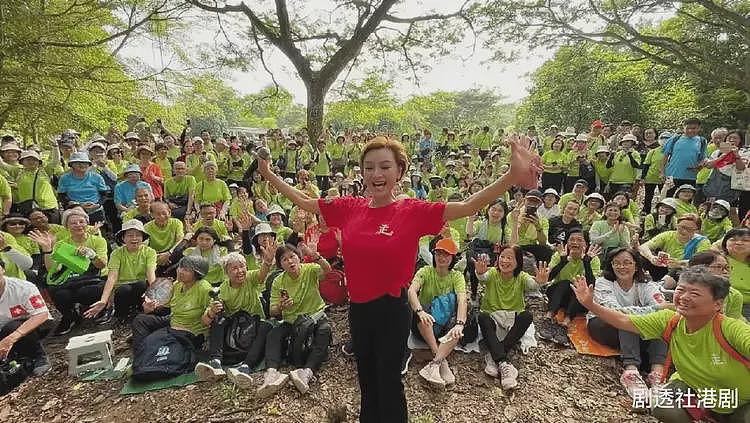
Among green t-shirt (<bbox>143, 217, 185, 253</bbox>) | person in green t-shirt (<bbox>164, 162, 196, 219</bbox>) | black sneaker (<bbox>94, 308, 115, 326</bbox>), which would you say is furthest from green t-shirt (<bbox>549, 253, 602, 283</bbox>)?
person in green t-shirt (<bbox>164, 162, 196, 219</bbox>)

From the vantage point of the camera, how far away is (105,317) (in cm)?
523

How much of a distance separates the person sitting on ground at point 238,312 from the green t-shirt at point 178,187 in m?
4.11

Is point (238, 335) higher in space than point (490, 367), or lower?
higher

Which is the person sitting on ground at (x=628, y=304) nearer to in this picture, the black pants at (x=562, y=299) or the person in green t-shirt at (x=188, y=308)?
the black pants at (x=562, y=299)

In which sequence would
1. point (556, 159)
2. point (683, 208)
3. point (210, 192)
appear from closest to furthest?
point (683, 208) → point (210, 192) → point (556, 159)

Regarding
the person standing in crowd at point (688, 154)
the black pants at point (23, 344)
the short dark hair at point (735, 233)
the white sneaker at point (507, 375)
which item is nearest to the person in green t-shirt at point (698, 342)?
the white sneaker at point (507, 375)

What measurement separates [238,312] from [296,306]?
656 millimetres

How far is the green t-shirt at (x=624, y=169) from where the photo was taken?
8.67 m

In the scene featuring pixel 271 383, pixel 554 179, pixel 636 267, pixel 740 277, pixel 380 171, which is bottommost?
pixel 271 383

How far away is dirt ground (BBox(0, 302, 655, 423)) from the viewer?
3568 mm

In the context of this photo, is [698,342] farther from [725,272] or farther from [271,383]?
[271,383]

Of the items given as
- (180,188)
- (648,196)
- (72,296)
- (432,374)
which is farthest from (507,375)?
(648,196)

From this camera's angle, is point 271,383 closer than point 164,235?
Yes

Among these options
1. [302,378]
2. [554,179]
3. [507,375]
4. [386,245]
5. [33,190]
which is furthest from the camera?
[554,179]
